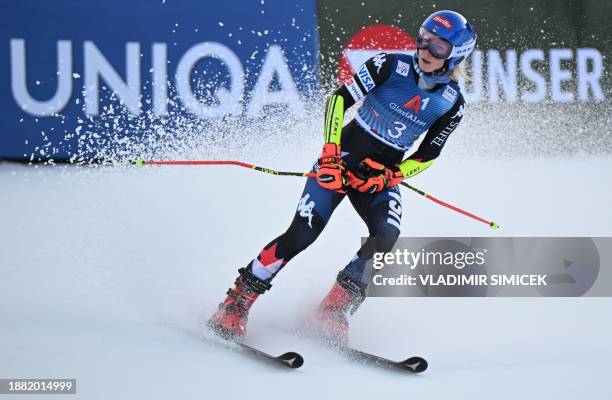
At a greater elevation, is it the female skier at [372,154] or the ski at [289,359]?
the female skier at [372,154]

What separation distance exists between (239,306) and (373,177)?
0.91 m

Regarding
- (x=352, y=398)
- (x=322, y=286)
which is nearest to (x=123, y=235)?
(x=322, y=286)

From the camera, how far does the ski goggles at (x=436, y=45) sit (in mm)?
4270

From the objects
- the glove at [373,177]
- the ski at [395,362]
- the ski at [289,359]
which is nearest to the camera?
the ski at [289,359]

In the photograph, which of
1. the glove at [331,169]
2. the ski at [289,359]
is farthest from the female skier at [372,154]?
the ski at [289,359]

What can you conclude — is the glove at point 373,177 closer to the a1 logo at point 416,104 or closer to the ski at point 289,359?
the a1 logo at point 416,104

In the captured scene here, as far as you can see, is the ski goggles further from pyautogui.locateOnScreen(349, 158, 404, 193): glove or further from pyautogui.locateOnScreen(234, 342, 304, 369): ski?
pyautogui.locateOnScreen(234, 342, 304, 369): ski

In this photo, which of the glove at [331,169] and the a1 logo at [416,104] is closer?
the glove at [331,169]

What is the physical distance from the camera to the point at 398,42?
23.5ft

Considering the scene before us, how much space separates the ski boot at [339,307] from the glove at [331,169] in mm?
583

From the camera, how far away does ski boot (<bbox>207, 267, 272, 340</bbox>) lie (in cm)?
432

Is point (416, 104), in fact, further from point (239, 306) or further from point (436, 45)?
point (239, 306)

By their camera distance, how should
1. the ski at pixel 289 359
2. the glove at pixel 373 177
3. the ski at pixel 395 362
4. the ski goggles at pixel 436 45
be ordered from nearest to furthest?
the ski at pixel 289 359 → the ski at pixel 395 362 → the ski goggles at pixel 436 45 → the glove at pixel 373 177

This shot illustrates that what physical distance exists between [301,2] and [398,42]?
850mm
